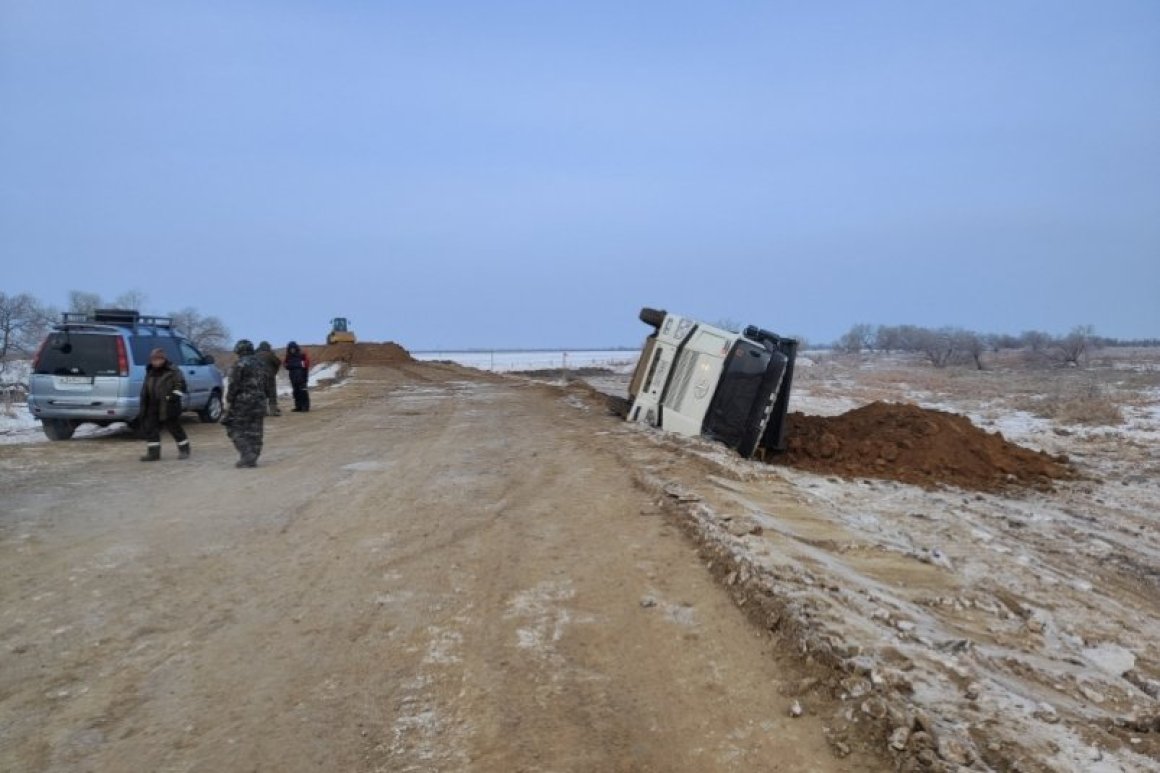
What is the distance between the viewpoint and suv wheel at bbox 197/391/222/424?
1603 centimetres

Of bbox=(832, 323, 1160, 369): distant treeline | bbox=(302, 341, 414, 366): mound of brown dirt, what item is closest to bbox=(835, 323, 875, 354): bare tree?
bbox=(832, 323, 1160, 369): distant treeline

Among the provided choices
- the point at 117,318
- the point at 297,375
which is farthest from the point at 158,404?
the point at 297,375

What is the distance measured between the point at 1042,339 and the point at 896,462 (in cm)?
7572

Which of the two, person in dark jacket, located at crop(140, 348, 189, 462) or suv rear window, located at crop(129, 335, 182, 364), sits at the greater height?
suv rear window, located at crop(129, 335, 182, 364)

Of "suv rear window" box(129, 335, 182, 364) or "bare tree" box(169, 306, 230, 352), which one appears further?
"bare tree" box(169, 306, 230, 352)

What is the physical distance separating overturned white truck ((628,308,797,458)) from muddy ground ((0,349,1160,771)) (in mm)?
2439

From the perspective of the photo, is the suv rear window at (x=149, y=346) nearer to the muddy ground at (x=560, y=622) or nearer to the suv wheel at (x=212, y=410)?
the suv wheel at (x=212, y=410)

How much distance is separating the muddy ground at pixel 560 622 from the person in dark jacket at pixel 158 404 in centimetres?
97

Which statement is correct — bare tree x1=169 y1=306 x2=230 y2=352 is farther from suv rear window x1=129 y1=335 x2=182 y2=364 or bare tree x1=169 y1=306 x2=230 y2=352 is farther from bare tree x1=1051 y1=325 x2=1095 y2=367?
bare tree x1=1051 y1=325 x2=1095 y2=367

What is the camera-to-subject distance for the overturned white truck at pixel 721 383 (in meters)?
12.5

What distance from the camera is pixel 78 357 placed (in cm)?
1264

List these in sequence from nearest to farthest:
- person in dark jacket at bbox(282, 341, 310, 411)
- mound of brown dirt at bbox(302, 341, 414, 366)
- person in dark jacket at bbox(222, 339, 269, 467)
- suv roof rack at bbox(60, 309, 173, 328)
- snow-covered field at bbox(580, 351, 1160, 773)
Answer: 1. snow-covered field at bbox(580, 351, 1160, 773)
2. person in dark jacket at bbox(222, 339, 269, 467)
3. suv roof rack at bbox(60, 309, 173, 328)
4. person in dark jacket at bbox(282, 341, 310, 411)
5. mound of brown dirt at bbox(302, 341, 414, 366)

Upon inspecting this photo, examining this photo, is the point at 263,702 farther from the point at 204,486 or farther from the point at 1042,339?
the point at 1042,339

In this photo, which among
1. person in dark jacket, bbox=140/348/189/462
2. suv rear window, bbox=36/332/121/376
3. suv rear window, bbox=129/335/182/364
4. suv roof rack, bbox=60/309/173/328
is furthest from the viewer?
suv roof rack, bbox=60/309/173/328
